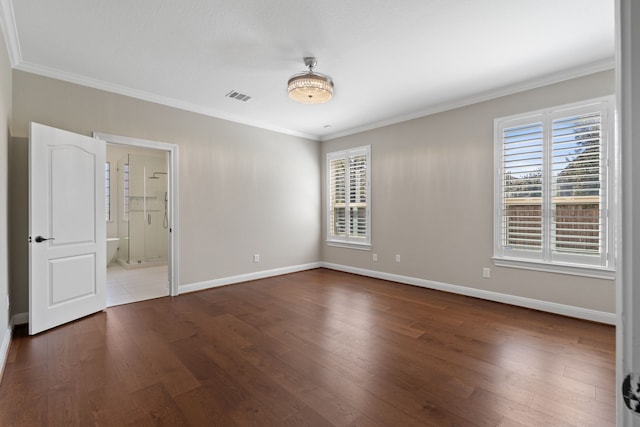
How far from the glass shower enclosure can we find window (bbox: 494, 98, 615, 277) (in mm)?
6542

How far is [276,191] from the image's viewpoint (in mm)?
5594

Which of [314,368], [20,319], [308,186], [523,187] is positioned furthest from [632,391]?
[308,186]

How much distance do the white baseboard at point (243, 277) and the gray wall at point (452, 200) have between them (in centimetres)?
120

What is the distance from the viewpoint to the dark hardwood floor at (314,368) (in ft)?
6.02

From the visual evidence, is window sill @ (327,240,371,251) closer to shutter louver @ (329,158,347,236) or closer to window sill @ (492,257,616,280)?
shutter louver @ (329,158,347,236)

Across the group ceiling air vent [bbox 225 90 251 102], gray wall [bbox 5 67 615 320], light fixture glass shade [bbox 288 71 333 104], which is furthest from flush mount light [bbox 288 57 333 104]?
gray wall [bbox 5 67 615 320]

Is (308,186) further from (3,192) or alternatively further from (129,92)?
(3,192)

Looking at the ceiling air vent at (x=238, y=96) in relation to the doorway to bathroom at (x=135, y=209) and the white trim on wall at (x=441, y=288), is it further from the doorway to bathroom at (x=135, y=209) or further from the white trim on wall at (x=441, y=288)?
the doorway to bathroom at (x=135, y=209)

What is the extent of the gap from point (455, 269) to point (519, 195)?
4.27ft

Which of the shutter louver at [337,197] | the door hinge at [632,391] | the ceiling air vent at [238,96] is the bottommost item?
the door hinge at [632,391]

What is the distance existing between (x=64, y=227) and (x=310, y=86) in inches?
118

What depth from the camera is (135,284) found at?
16.3 ft

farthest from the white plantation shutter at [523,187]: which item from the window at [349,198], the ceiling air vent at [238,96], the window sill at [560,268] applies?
the ceiling air vent at [238,96]

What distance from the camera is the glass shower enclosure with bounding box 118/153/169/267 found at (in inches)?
264
